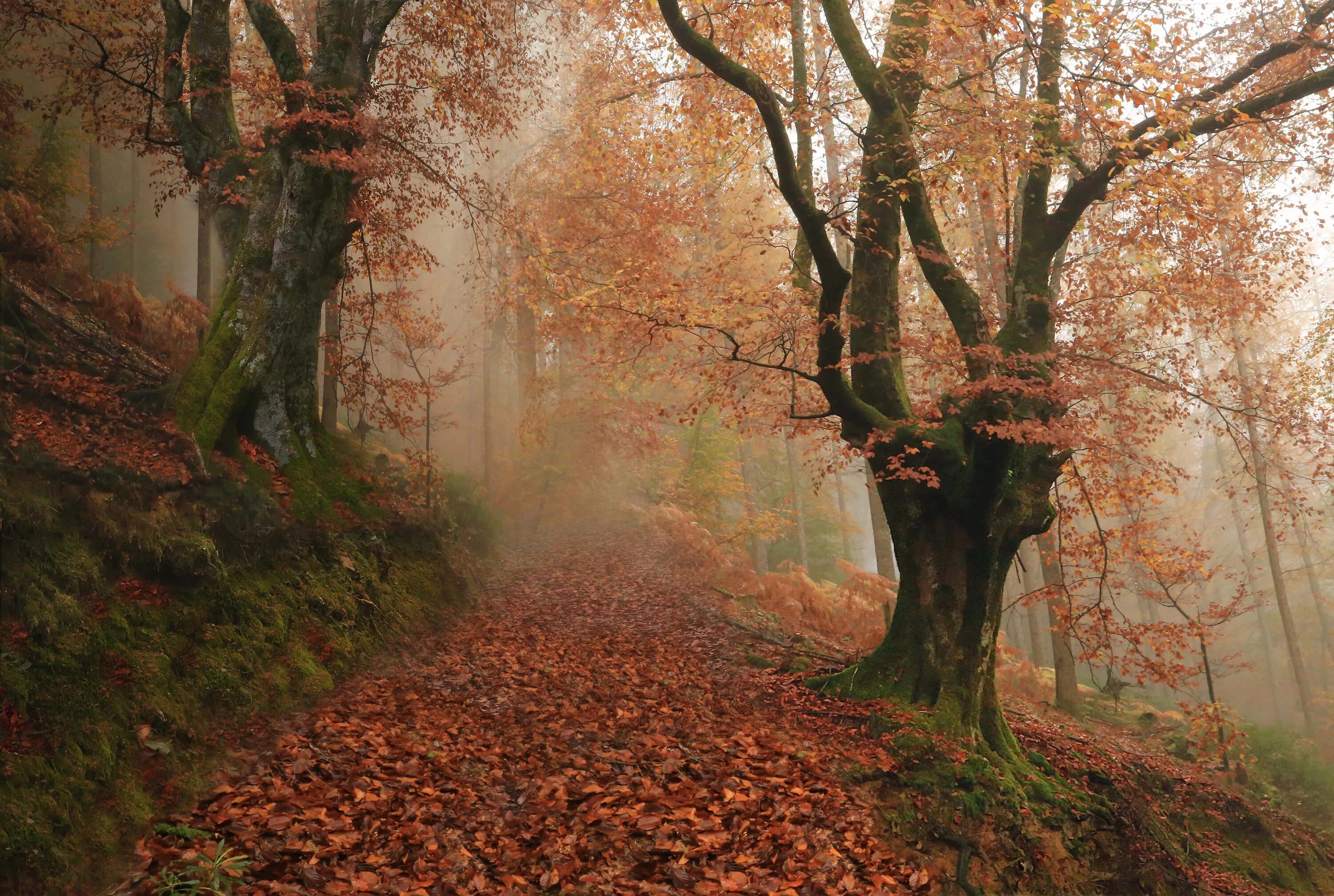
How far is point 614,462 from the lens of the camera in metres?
23.3

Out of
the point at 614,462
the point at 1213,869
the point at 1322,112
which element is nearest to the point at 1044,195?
the point at 1322,112

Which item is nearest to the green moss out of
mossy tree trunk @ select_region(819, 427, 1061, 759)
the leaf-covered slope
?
the leaf-covered slope

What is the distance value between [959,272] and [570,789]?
6.28m

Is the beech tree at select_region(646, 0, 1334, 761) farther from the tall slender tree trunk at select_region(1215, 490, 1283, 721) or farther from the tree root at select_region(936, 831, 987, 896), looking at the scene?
the tall slender tree trunk at select_region(1215, 490, 1283, 721)

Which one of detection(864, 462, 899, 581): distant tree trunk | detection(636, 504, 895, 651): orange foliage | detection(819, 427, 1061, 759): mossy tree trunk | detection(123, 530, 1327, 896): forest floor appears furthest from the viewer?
detection(864, 462, 899, 581): distant tree trunk

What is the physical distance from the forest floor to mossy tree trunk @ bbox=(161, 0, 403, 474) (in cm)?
333

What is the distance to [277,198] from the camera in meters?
8.53

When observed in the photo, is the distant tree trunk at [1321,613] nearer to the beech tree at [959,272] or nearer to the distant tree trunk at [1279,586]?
the distant tree trunk at [1279,586]

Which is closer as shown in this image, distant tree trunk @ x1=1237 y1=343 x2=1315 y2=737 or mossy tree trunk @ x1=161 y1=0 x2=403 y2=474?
mossy tree trunk @ x1=161 y1=0 x2=403 y2=474

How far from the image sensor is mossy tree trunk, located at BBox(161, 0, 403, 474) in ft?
25.7

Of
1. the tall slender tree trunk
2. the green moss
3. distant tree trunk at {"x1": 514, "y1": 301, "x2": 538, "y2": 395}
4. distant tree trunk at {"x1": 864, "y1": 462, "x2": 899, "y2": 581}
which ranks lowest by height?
the tall slender tree trunk

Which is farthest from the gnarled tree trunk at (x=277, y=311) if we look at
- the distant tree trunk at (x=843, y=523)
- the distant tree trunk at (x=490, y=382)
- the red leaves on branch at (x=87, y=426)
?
the distant tree trunk at (x=843, y=523)

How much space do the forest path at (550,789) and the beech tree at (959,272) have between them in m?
1.69

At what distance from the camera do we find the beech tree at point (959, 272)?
6305 mm
